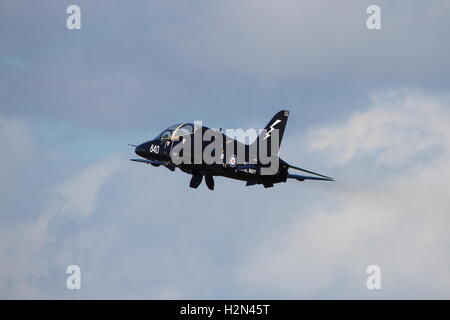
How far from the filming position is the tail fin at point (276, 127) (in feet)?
242

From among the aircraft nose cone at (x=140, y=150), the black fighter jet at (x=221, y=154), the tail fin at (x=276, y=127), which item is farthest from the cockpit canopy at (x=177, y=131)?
the tail fin at (x=276, y=127)

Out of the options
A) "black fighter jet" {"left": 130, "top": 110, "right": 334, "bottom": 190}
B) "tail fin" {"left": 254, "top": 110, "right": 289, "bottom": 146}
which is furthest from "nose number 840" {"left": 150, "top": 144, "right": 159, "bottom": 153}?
"tail fin" {"left": 254, "top": 110, "right": 289, "bottom": 146}

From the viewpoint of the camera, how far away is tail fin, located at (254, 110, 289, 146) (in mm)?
73662

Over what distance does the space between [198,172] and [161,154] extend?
3.98 meters

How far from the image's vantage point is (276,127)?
7438 cm

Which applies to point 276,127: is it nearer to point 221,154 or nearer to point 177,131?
point 221,154

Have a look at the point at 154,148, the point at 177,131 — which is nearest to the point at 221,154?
the point at 177,131

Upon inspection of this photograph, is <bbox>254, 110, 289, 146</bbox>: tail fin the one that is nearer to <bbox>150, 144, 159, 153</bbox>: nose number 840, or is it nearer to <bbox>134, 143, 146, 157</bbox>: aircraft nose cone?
<bbox>150, 144, 159, 153</bbox>: nose number 840

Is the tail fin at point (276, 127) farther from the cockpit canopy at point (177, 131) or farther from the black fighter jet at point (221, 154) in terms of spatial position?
the cockpit canopy at point (177, 131)
